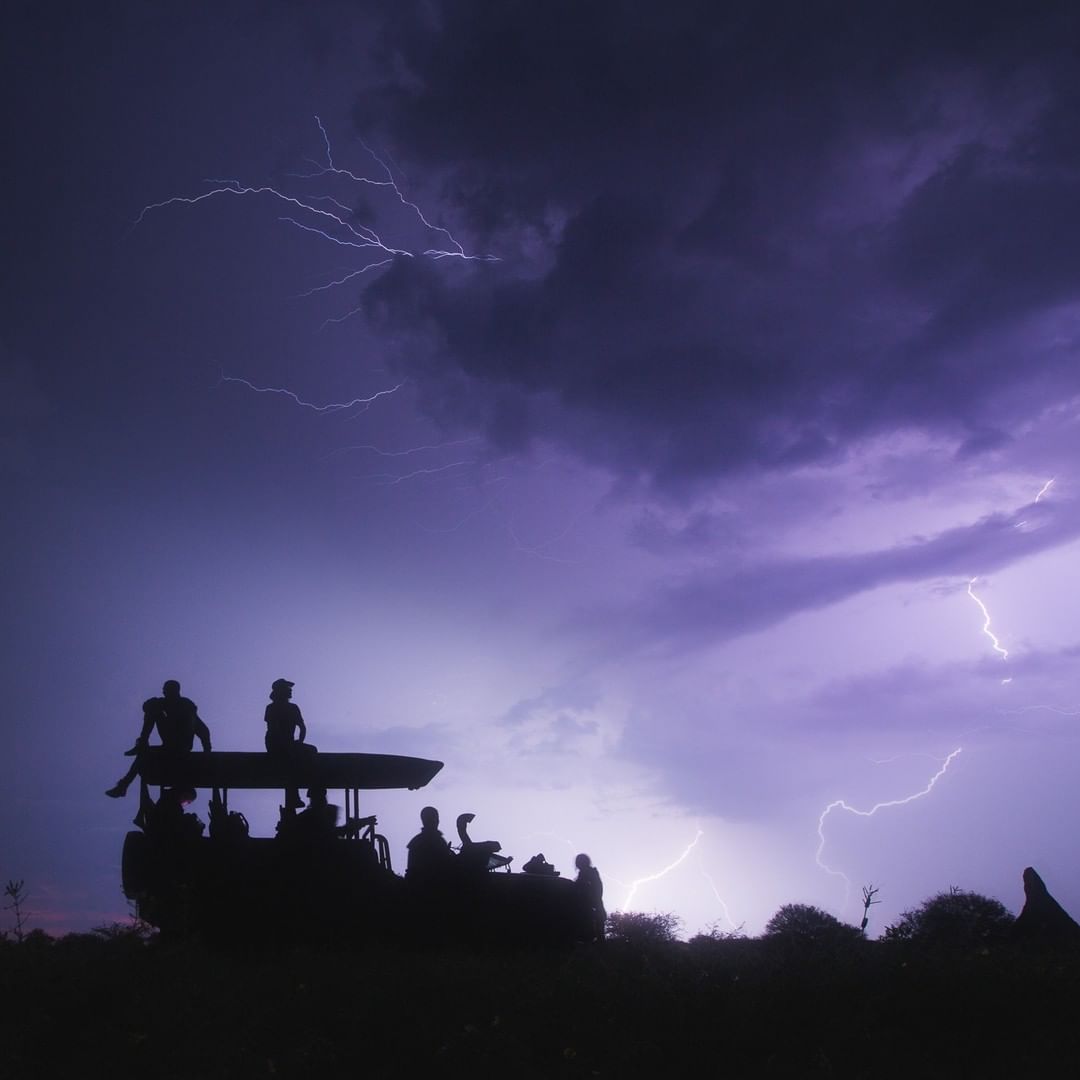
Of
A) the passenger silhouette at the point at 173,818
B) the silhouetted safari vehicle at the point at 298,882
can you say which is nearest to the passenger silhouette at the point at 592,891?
the silhouetted safari vehicle at the point at 298,882

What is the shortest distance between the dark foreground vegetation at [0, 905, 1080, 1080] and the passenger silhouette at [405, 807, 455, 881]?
155 cm

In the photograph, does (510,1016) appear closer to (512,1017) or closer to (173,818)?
(512,1017)

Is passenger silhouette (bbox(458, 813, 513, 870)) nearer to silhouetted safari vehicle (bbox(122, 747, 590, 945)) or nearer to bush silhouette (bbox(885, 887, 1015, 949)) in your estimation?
silhouetted safari vehicle (bbox(122, 747, 590, 945))

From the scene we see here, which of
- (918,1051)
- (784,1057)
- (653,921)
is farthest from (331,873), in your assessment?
(653,921)

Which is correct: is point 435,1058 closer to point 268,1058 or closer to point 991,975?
point 268,1058

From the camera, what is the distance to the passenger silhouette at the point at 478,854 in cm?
1125

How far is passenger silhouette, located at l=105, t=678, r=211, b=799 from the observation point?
11.1 meters

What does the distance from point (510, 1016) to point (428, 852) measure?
399cm

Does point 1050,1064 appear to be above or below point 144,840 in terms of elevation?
below

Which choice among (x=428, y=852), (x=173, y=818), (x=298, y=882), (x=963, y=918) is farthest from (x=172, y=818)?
(x=963, y=918)

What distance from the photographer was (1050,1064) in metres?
6.31

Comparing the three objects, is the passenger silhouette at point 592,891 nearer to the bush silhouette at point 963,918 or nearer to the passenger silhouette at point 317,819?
the passenger silhouette at point 317,819

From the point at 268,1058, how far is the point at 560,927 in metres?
Answer: 5.45

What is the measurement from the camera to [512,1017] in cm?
746
